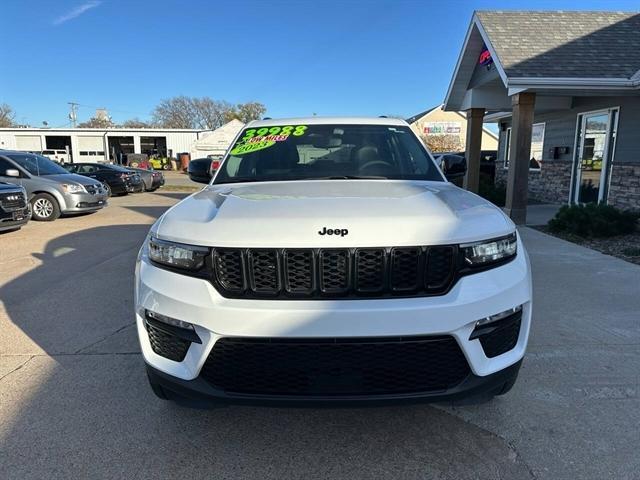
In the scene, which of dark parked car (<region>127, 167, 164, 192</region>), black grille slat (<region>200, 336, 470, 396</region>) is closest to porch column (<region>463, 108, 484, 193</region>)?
black grille slat (<region>200, 336, 470, 396</region>)

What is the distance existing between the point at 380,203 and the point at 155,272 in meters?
1.20

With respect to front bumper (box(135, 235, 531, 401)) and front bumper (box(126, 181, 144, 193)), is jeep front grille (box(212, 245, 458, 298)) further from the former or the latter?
front bumper (box(126, 181, 144, 193))

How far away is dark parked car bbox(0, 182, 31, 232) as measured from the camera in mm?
8773

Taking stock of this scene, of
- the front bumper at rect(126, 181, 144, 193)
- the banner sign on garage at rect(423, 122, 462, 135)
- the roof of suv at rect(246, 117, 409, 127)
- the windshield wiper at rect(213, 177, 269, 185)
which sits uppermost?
the banner sign on garage at rect(423, 122, 462, 135)

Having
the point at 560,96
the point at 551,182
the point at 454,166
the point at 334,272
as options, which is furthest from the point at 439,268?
the point at 551,182

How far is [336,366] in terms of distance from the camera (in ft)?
6.90

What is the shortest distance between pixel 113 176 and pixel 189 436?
18635 mm

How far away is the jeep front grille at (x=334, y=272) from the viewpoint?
7.02 feet

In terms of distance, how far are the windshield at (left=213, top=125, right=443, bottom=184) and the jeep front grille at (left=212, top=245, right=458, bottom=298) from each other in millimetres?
1461

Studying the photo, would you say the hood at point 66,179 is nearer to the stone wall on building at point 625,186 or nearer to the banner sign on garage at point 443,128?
the stone wall on building at point 625,186

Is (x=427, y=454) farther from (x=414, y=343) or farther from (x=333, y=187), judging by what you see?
(x=333, y=187)

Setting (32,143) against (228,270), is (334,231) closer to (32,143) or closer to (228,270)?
(228,270)

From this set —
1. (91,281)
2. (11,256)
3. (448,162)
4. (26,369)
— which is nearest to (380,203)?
(448,162)

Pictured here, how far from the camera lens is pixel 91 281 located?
5.82m
